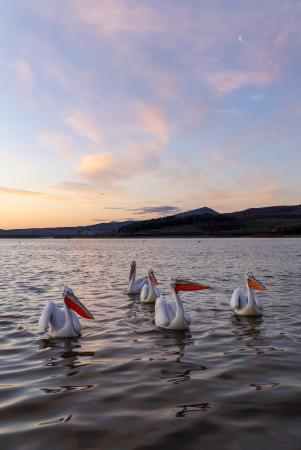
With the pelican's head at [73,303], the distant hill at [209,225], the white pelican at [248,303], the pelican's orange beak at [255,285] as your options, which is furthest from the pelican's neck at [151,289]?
the distant hill at [209,225]

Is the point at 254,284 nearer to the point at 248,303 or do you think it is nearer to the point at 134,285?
the point at 248,303

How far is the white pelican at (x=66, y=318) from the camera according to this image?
7624mm

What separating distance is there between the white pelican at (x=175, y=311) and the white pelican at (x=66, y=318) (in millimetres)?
1475

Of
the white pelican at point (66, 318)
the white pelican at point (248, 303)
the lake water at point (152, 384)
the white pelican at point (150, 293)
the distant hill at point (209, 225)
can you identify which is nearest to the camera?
the lake water at point (152, 384)

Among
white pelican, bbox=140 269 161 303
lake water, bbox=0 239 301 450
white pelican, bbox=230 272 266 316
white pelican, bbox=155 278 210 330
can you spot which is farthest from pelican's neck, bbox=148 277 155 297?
white pelican, bbox=155 278 210 330

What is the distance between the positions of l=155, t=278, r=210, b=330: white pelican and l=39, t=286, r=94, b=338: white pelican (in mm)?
1475

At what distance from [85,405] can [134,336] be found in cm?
316

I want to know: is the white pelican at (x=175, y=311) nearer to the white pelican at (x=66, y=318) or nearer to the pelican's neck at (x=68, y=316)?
the white pelican at (x=66, y=318)

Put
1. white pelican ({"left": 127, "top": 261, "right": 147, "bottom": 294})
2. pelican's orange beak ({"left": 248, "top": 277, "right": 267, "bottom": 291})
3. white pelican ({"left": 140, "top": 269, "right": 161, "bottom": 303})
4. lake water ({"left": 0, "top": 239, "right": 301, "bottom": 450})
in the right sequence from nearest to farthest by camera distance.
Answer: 1. lake water ({"left": 0, "top": 239, "right": 301, "bottom": 450})
2. pelican's orange beak ({"left": 248, "top": 277, "right": 267, "bottom": 291})
3. white pelican ({"left": 140, "top": 269, "right": 161, "bottom": 303})
4. white pelican ({"left": 127, "top": 261, "right": 147, "bottom": 294})

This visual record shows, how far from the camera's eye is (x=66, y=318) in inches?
307

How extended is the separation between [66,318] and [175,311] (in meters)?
2.20

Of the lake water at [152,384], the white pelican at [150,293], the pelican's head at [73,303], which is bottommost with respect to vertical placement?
the lake water at [152,384]

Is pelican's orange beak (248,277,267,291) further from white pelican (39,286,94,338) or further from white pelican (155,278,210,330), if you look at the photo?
white pelican (39,286,94,338)

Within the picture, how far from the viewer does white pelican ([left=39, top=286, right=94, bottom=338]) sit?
7624 millimetres
